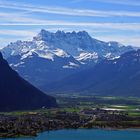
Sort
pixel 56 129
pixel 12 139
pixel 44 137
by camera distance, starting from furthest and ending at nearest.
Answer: pixel 56 129 < pixel 44 137 < pixel 12 139

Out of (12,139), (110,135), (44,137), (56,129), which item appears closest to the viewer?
(12,139)

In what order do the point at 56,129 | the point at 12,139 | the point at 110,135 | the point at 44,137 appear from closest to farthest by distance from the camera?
the point at 12,139, the point at 44,137, the point at 110,135, the point at 56,129

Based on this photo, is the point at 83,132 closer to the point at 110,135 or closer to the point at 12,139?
the point at 110,135

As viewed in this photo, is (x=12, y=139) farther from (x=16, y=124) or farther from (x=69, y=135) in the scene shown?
(x=16, y=124)

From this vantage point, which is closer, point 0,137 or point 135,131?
point 0,137

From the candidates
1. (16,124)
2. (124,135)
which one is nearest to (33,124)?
(16,124)

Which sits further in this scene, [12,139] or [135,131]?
[135,131]
